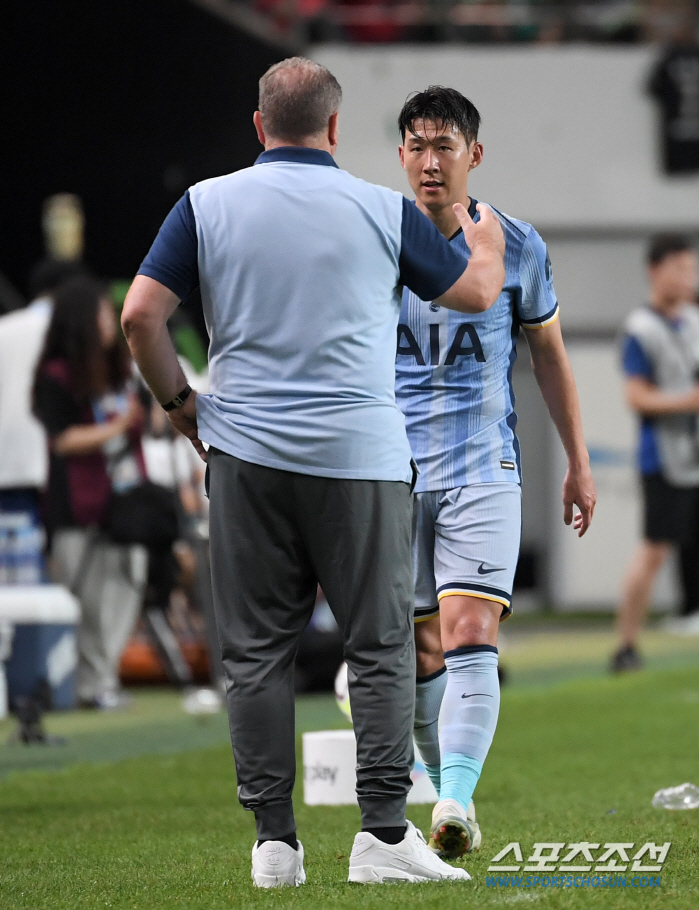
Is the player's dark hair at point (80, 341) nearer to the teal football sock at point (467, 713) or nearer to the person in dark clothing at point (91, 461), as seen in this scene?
the person in dark clothing at point (91, 461)

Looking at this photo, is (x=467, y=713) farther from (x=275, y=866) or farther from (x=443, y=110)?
(x=443, y=110)

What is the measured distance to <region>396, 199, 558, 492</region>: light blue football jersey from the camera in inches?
176

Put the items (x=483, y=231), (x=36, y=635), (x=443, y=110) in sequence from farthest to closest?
(x=36, y=635) < (x=443, y=110) < (x=483, y=231)

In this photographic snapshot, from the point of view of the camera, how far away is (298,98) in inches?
149

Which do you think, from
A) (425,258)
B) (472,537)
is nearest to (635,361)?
(472,537)

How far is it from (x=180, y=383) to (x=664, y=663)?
7385mm

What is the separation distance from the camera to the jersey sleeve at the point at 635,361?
10.4m

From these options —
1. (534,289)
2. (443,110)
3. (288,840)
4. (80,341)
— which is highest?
(443,110)

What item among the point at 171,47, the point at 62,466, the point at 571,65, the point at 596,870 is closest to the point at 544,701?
the point at 62,466

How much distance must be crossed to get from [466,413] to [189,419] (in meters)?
0.89

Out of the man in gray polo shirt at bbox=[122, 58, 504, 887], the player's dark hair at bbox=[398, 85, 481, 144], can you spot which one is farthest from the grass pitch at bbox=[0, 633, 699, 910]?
the player's dark hair at bbox=[398, 85, 481, 144]

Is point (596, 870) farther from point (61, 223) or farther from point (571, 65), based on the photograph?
point (571, 65)

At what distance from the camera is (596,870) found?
153 inches

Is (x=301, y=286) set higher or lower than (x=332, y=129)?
lower
